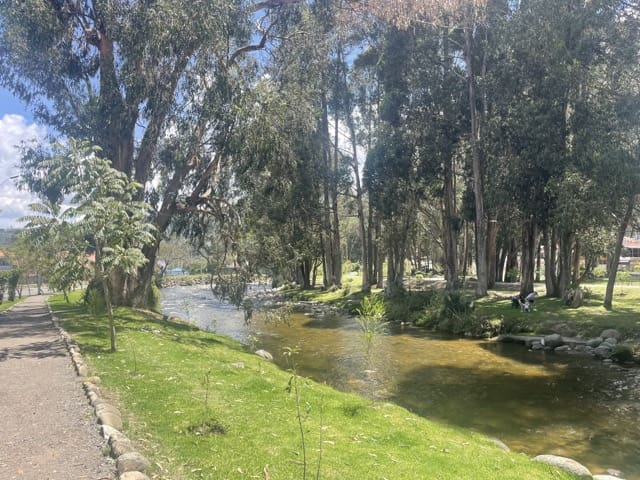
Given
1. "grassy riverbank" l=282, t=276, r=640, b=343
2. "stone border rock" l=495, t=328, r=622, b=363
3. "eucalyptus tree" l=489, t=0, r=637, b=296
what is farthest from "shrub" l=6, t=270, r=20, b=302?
"stone border rock" l=495, t=328, r=622, b=363

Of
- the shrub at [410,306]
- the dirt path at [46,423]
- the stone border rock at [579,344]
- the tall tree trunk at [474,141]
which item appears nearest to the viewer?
the dirt path at [46,423]

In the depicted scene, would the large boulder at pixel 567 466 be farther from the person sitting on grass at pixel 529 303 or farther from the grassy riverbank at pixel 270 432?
the person sitting on grass at pixel 529 303

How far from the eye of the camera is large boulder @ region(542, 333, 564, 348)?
18.3 meters

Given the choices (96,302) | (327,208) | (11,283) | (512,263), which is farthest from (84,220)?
(512,263)

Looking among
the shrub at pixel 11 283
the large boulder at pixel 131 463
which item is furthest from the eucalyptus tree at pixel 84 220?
the shrub at pixel 11 283

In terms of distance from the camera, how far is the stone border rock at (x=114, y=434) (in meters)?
5.21

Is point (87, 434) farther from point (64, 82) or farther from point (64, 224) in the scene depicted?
point (64, 82)

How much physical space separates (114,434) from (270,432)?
214 centimetres

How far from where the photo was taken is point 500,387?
13.5m

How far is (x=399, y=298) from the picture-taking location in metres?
28.9

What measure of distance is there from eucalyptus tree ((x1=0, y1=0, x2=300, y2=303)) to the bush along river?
8173 mm

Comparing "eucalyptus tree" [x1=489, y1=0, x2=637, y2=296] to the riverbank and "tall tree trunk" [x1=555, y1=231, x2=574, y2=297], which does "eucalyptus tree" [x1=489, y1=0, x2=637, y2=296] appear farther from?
the riverbank

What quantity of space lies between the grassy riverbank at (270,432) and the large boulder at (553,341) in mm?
10751

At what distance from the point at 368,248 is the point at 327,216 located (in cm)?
465
